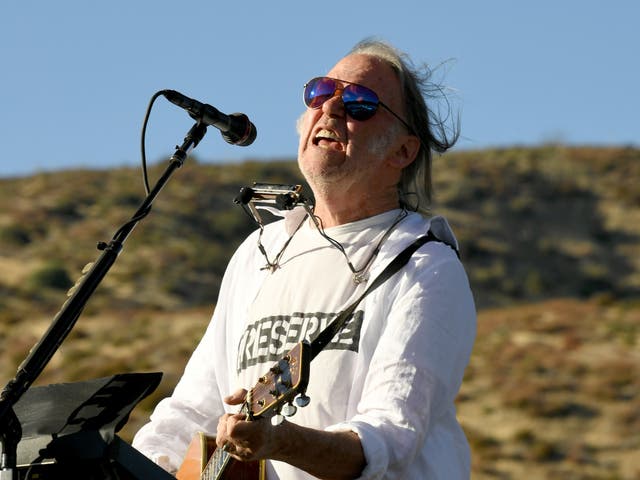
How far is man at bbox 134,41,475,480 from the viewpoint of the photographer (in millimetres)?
4035

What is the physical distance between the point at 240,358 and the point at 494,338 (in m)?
26.5

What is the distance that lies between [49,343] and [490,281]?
1501 inches

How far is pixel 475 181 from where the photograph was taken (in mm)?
49375

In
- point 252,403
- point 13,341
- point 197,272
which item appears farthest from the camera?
point 197,272

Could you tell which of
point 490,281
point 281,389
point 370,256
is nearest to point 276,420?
point 281,389

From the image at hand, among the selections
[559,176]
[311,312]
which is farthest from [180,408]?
[559,176]

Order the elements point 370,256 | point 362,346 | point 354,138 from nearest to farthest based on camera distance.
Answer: point 362,346, point 370,256, point 354,138

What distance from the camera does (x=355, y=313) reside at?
4.43 m

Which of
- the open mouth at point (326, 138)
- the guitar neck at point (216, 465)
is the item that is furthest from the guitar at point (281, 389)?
the open mouth at point (326, 138)

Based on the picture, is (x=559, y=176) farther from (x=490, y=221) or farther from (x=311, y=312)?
(x=311, y=312)

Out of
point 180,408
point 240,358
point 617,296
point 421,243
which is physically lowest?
point 617,296

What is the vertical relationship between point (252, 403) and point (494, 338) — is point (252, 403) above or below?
above

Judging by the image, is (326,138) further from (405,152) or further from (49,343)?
(49,343)

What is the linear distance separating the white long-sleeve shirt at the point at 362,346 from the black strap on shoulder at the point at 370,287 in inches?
1.0
